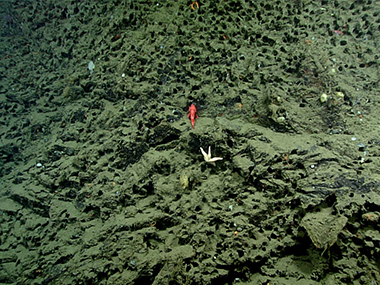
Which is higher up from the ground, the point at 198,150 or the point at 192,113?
the point at 192,113

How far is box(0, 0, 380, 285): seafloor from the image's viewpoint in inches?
94.6

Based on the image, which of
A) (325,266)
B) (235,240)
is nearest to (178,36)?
(235,240)

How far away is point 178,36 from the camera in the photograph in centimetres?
310

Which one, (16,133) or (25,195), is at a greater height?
(16,133)

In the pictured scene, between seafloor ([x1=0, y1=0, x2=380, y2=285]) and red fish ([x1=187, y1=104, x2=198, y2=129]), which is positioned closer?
seafloor ([x1=0, y1=0, x2=380, y2=285])

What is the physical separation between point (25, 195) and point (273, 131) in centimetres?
297

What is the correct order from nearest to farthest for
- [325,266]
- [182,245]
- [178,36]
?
[325,266], [182,245], [178,36]

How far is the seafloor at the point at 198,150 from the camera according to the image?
2402mm

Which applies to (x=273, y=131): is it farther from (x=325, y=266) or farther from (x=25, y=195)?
(x=25, y=195)

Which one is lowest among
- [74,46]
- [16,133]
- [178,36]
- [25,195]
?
[25,195]

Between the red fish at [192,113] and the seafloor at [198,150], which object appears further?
the red fish at [192,113]

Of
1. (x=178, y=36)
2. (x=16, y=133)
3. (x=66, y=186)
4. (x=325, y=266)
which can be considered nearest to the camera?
(x=325, y=266)

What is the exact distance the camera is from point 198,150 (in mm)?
2752

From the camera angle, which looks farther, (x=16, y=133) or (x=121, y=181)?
(x=16, y=133)
